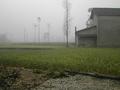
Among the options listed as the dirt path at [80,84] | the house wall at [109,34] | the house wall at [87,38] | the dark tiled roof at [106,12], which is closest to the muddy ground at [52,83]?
the dirt path at [80,84]

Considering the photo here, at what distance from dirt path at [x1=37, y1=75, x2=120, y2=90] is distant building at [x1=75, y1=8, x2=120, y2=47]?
89.1 ft

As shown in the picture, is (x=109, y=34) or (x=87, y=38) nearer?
(x=109, y=34)

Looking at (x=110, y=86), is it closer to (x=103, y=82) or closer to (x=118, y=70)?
(x=103, y=82)

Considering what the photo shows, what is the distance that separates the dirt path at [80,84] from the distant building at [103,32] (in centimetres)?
2716

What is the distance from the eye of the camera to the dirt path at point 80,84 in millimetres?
7793

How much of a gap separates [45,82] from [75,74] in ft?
6.77

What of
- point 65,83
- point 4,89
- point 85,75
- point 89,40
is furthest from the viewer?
point 89,40

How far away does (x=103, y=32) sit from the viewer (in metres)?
35.7

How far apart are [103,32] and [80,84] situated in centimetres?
2842

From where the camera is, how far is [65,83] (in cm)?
853

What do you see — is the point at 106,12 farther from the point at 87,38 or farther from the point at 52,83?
the point at 52,83

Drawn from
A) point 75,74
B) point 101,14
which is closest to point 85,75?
point 75,74

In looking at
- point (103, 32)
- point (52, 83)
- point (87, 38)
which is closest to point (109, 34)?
point (103, 32)

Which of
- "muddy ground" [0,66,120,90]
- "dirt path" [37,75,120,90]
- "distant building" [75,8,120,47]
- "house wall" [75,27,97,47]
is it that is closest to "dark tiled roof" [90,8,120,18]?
"distant building" [75,8,120,47]
